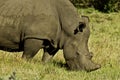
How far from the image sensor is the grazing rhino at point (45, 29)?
10.2 metres

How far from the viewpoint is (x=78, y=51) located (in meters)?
10.7

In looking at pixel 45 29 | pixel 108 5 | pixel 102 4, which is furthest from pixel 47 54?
pixel 102 4

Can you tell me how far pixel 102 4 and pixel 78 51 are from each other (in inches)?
690

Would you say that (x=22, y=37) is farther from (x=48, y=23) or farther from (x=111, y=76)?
(x=111, y=76)

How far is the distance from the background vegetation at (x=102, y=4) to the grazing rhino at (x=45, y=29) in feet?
54.7

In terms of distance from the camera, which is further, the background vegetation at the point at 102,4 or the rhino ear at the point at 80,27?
the background vegetation at the point at 102,4

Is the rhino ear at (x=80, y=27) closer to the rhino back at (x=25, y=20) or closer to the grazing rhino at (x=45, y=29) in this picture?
the grazing rhino at (x=45, y=29)

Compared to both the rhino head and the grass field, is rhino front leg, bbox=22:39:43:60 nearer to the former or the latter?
the grass field

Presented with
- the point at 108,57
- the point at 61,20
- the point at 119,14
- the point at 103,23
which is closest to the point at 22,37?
the point at 61,20

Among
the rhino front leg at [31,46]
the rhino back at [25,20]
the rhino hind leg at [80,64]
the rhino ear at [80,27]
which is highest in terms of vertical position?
the rhino back at [25,20]

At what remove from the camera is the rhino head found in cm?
1063

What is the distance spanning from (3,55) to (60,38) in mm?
1428

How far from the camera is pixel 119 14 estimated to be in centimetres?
2675

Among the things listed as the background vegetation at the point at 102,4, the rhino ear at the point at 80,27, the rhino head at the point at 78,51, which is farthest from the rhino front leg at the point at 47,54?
the background vegetation at the point at 102,4
